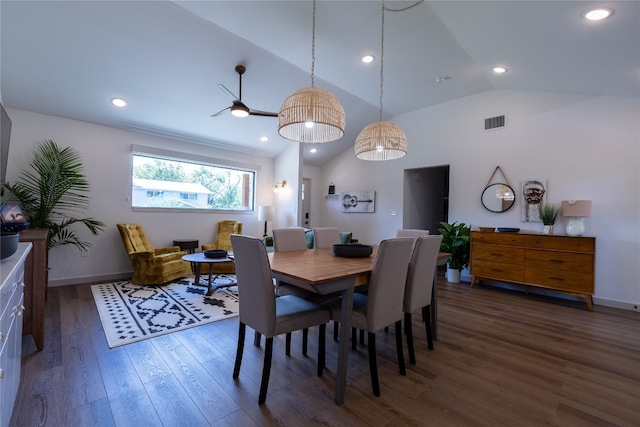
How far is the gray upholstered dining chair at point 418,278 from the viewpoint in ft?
6.95

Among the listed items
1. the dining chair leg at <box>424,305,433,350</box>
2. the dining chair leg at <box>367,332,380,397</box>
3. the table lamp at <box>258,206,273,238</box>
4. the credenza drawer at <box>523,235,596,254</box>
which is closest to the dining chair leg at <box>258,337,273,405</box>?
the dining chair leg at <box>367,332,380,397</box>

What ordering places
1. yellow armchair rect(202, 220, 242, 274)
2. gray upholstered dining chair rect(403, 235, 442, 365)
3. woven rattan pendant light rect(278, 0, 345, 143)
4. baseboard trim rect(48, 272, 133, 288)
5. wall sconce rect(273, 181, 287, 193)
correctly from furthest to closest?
wall sconce rect(273, 181, 287, 193)
yellow armchair rect(202, 220, 242, 274)
baseboard trim rect(48, 272, 133, 288)
gray upholstered dining chair rect(403, 235, 442, 365)
woven rattan pendant light rect(278, 0, 345, 143)

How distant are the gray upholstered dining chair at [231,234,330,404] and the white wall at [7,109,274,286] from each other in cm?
379

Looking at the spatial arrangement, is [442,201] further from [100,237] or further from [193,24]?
[100,237]

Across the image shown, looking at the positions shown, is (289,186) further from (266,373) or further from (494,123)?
(266,373)

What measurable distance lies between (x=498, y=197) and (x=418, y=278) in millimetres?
3369

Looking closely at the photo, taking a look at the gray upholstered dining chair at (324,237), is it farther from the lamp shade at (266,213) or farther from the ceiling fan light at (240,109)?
the lamp shade at (266,213)

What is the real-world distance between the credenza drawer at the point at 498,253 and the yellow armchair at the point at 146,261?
469cm

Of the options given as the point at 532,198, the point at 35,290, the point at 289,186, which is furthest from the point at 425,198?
the point at 35,290

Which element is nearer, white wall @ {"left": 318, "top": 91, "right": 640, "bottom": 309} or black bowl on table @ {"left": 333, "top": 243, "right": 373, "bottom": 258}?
black bowl on table @ {"left": 333, "top": 243, "right": 373, "bottom": 258}

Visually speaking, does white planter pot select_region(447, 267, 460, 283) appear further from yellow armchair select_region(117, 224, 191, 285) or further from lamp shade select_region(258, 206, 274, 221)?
yellow armchair select_region(117, 224, 191, 285)

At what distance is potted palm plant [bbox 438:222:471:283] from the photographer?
472 centimetres

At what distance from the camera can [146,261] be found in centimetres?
409

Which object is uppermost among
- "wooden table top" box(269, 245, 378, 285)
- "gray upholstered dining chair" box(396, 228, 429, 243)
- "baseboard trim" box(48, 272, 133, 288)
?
"gray upholstered dining chair" box(396, 228, 429, 243)
